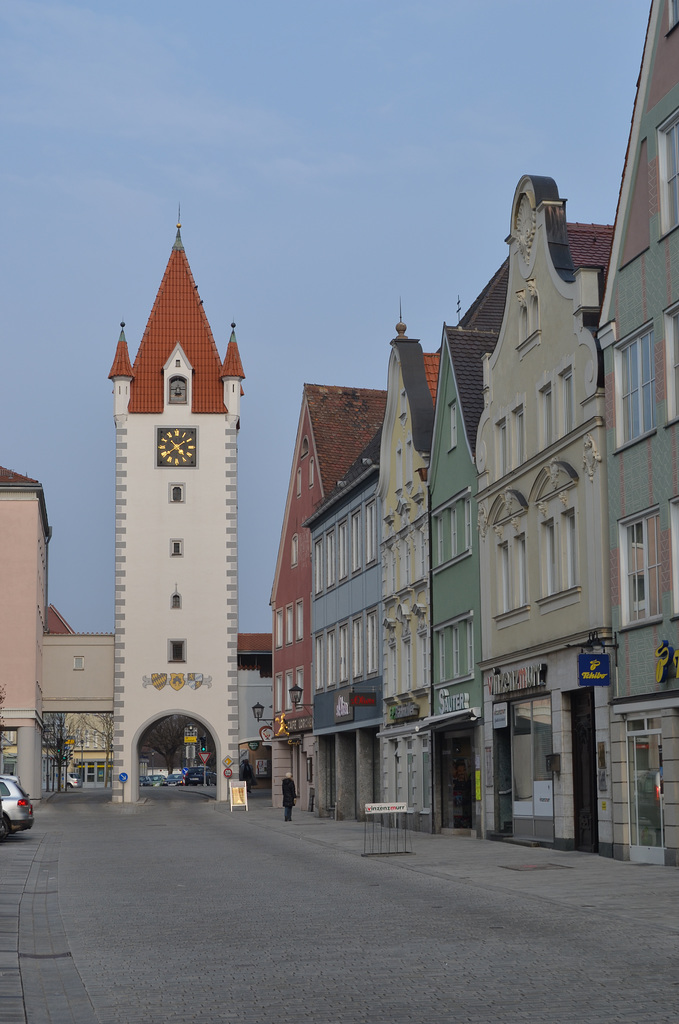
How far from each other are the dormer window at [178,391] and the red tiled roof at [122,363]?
2068 millimetres

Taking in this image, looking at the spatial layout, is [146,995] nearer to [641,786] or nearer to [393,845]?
[641,786]

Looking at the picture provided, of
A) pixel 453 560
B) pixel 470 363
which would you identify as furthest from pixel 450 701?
pixel 470 363

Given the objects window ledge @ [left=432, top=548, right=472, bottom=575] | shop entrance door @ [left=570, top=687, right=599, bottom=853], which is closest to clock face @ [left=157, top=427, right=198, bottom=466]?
window ledge @ [left=432, top=548, right=472, bottom=575]

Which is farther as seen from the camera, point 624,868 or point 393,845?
point 393,845

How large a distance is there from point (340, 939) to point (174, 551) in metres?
54.7

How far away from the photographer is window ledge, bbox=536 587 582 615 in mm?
26594

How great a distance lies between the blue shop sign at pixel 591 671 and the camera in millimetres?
24344

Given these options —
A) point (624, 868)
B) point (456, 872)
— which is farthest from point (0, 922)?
point (624, 868)

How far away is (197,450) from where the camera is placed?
6912 cm

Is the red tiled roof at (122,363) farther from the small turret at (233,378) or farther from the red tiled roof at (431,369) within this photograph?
the red tiled roof at (431,369)

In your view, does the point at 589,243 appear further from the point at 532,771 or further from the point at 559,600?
the point at 532,771

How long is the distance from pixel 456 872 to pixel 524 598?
8.71 meters

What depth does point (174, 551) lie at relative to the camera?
67.8m

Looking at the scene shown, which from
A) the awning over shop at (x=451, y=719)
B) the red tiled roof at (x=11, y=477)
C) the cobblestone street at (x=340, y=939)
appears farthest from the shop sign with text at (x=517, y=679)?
the red tiled roof at (x=11, y=477)
